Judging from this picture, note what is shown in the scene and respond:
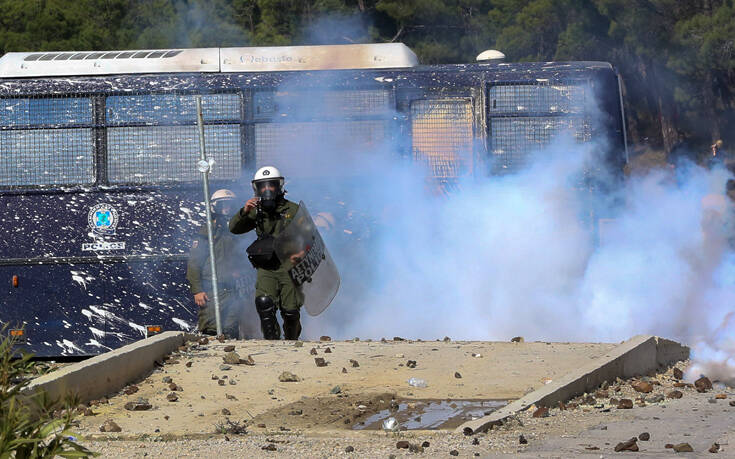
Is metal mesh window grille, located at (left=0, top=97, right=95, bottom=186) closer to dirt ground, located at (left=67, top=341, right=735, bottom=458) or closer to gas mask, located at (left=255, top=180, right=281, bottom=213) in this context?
gas mask, located at (left=255, top=180, right=281, bottom=213)

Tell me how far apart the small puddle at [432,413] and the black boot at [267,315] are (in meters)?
3.04

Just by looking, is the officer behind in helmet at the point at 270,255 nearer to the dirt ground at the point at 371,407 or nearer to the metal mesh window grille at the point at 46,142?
the dirt ground at the point at 371,407

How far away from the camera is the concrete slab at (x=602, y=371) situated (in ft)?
22.8

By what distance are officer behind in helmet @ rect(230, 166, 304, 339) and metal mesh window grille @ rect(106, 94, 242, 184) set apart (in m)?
1.62

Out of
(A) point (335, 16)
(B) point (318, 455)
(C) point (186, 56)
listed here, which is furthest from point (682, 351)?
(A) point (335, 16)

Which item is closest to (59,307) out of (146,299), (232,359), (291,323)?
(146,299)

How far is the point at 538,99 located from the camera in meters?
12.0

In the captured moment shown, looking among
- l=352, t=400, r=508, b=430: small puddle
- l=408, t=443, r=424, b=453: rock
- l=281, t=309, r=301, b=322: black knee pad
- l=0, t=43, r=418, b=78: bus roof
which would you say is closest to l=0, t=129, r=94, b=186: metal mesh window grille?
l=0, t=43, r=418, b=78: bus roof

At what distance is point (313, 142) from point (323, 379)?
399cm

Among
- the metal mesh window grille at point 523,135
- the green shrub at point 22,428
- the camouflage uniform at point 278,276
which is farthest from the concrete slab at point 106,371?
the metal mesh window grille at point 523,135

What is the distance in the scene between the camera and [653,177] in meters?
13.1

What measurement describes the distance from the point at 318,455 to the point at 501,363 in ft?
9.81

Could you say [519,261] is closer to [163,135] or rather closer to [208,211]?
[208,211]

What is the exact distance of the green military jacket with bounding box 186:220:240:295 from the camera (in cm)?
1148
